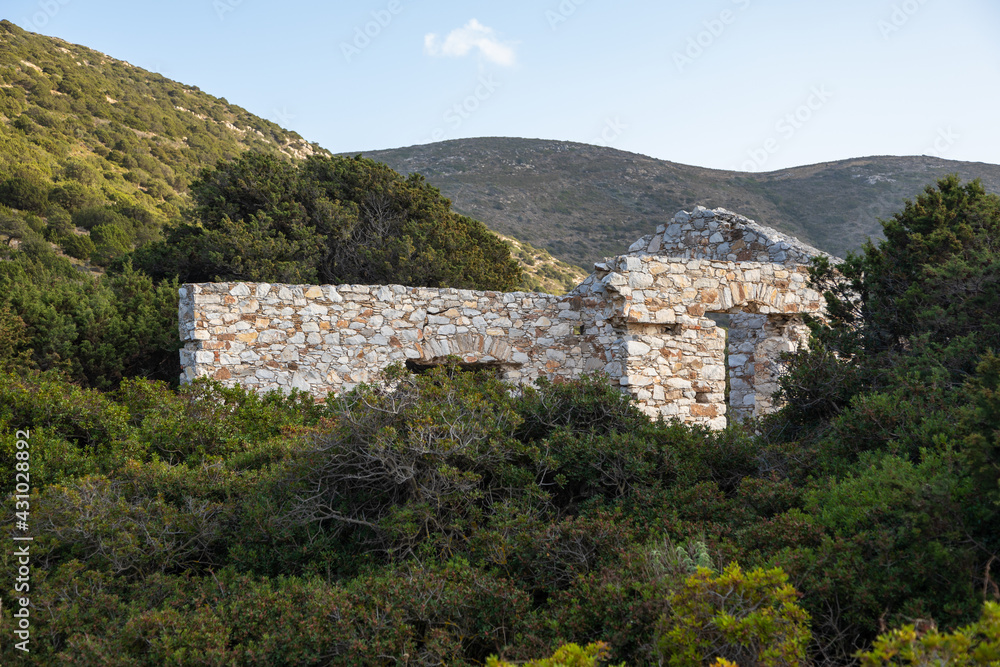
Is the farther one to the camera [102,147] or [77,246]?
A: [102,147]

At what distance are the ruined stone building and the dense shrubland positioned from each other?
743 millimetres

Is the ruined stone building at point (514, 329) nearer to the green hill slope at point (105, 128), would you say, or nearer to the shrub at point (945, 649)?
the shrub at point (945, 649)

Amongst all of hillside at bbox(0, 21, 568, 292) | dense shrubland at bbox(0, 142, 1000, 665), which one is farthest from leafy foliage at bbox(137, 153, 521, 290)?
dense shrubland at bbox(0, 142, 1000, 665)

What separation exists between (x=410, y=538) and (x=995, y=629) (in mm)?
2684

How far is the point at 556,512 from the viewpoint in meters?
3.98

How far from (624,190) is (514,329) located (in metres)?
32.4

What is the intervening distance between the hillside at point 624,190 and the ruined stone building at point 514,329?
2039 cm

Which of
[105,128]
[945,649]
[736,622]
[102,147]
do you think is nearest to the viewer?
[945,649]

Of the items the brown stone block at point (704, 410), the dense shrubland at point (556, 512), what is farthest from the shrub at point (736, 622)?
the brown stone block at point (704, 410)

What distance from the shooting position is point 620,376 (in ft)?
24.6

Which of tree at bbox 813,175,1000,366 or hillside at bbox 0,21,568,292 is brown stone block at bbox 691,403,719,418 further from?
hillside at bbox 0,21,568,292

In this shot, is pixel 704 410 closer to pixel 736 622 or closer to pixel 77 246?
pixel 736 622

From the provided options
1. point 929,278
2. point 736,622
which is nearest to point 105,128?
point 929,278

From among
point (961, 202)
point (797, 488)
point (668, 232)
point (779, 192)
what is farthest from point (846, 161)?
point (797, 488)
